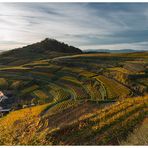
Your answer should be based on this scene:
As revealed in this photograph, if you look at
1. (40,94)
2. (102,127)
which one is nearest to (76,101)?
(102,127)

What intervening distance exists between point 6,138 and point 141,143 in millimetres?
4557

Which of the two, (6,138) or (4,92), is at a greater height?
(6,138)

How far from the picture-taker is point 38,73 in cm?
4316

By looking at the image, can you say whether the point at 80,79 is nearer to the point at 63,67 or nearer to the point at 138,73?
the point at 63,67

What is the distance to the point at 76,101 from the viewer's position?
2109 centimetres

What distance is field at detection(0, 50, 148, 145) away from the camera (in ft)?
41.7

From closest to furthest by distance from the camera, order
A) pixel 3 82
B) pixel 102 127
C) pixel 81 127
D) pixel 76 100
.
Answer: pixel 102 127
pixel 81 127
pixel 76 100
pixel 3 82

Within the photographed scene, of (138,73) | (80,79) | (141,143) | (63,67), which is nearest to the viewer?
(141,143)

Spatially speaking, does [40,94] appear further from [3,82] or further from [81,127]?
[81,127]

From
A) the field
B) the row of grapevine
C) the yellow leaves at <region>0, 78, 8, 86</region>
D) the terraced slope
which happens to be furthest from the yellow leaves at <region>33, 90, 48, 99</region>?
the row of grapevine

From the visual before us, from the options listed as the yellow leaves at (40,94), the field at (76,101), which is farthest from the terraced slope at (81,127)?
the yellow leaves at (40,94)

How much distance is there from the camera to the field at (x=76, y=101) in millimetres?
12703

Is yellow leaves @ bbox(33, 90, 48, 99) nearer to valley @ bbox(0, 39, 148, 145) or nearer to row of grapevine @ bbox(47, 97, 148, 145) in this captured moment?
valley @ bbox(0, 39, 148, 145)

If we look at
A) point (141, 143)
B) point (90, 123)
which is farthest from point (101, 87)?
point (141, 143)
